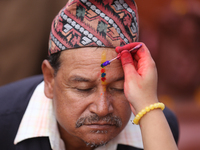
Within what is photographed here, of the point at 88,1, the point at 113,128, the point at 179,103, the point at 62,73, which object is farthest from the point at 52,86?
the point at 179,103

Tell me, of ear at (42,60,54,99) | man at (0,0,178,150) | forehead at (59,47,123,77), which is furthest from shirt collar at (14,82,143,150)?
forehead at (59,47,123,77)

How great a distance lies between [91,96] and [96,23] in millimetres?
558

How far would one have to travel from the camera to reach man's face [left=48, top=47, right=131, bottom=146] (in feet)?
5.46

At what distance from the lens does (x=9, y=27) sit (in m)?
3.67

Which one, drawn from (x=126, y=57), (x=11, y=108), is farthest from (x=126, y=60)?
(x=11, y=108)

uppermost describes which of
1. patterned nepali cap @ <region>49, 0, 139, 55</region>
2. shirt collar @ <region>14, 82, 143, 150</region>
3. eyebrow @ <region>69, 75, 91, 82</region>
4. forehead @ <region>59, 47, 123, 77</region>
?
patterned nepali cap @ <region>49, 0, 139, 55</region>

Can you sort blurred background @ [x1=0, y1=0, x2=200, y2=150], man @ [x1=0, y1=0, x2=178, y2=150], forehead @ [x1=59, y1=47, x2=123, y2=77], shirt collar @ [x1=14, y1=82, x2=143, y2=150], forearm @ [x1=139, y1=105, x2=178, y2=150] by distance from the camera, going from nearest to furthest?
forearm @ [x1=139, y1=105, x2=178, y2=150] < man @ [x1=0, y1=0, x2=178, y2=150] < forehead @ [x1=59, y1=47, x2=123, y2=77] < shirt collar @ [x1=14, y1=82, x2=143, y2=150] < blurred background @ [x1=0, y1=0, x2=200, y2=150]

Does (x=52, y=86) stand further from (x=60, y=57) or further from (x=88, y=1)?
(x=88, y=1)

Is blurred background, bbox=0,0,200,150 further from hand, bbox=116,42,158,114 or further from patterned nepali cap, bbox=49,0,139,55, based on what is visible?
hand, bbox=116,42,158,114

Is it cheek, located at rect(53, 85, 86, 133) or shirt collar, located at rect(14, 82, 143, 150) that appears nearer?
cheek, located at rect(53, 85, 86, 133)

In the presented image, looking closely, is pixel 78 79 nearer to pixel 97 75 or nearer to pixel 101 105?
pixel 97 75

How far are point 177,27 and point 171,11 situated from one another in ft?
0.96

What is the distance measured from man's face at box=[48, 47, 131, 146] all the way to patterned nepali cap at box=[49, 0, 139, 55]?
0.23ft

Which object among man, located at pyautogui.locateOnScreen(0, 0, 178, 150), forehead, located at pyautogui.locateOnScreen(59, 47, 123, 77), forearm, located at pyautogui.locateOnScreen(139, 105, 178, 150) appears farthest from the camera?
forehead, located at pyautogui.locateOnScreen(59, 47, 123, 77)
